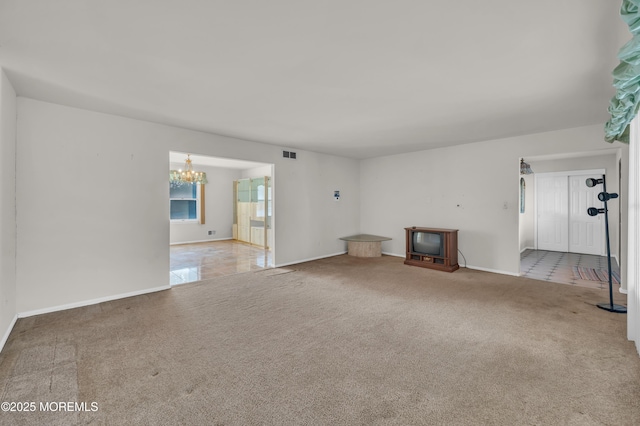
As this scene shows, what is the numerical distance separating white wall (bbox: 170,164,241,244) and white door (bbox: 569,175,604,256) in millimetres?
9958

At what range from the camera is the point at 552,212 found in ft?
23.7

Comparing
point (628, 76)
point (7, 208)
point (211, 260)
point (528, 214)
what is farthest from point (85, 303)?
point (528, 214)

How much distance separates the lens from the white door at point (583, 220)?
656cm

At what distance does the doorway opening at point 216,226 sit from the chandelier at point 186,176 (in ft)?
1.06

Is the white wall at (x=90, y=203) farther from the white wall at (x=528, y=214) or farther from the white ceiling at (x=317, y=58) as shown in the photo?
the white wall at (x=528, y=214)

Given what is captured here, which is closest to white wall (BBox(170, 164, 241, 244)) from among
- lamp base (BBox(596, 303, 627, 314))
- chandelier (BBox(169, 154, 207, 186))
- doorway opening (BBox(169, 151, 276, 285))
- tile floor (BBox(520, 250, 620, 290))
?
doorway opening (BBox(169, 151, 276, 285))

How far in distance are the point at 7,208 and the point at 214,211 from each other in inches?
270

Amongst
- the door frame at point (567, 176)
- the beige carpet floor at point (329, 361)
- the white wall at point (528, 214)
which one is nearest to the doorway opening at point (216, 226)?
the beige carpet floor at point (329, 361)

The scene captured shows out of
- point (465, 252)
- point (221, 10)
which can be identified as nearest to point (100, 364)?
point (221, 10)

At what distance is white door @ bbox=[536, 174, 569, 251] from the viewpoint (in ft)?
23.1

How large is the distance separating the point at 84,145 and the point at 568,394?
5488 mm

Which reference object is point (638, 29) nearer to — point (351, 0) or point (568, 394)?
point (351, 0)

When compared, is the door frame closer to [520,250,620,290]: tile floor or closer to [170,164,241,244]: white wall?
[520,250,620,290]: tile floor

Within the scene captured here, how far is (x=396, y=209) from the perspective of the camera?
267 inches
